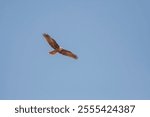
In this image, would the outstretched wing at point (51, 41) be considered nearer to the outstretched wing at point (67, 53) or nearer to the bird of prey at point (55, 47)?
the bird of prey at point (55, 47)

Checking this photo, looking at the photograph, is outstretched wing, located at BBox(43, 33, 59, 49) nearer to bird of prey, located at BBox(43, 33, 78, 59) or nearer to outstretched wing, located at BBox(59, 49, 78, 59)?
bird of prey, located at BBox(43, 33, 78, 59)

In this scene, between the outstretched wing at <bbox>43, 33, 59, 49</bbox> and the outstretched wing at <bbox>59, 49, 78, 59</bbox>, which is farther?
the outstretched wing at <bbox>59, 49, 78, 59</bbox>

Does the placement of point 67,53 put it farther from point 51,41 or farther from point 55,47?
point 51,41

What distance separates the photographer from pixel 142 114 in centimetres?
1817

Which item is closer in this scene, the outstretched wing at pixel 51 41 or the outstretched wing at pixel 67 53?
the outstretched wing at pixel 51 41

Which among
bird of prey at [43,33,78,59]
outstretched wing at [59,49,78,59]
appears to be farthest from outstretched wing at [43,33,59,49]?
outstretched wing at [59,49,78,59]

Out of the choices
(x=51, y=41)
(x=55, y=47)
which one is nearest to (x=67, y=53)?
(x=55, y=47)

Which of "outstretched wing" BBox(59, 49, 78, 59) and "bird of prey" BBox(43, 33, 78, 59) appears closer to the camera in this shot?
"bird of prey" BBox(43, 33, 78, 59)

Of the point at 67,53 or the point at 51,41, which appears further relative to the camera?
the point at 67,53

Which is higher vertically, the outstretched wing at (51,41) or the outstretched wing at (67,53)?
the outstretched wing at (51,41)

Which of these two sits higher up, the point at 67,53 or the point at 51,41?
the point at 51,41

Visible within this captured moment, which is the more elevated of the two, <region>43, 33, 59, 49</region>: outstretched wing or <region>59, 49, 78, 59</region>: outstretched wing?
<region>43, 33, 59, 49</region>: outstretched wing

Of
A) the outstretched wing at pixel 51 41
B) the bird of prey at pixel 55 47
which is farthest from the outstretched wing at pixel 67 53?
the outstretched wing at pixel 51 41

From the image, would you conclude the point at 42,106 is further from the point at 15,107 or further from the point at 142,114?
the point at 142,114
